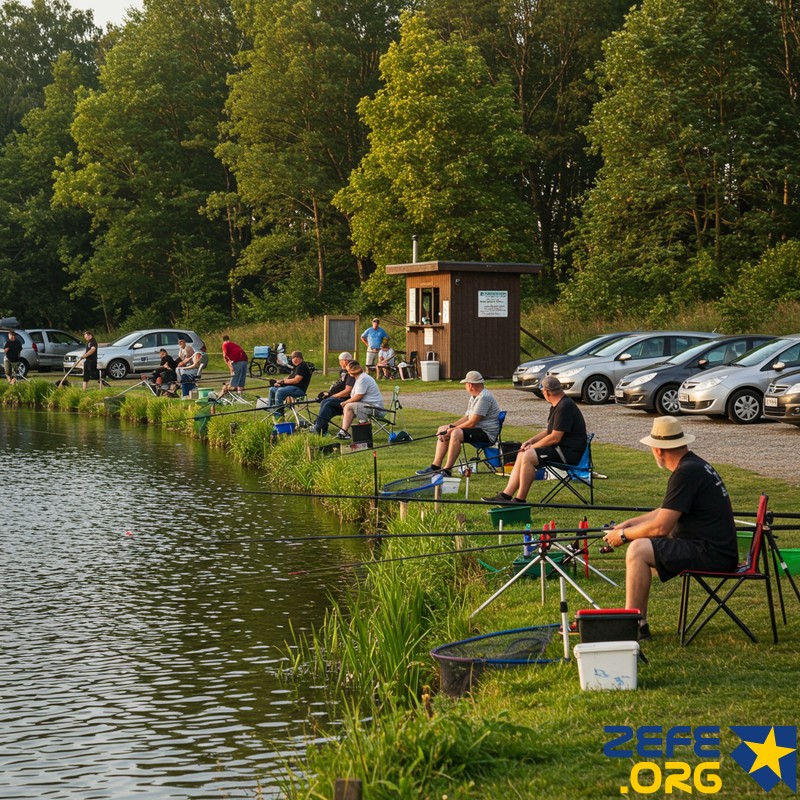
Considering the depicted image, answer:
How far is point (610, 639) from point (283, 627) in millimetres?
4192

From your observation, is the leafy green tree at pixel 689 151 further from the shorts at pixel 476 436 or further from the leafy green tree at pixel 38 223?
the leafy green tree at pixel 38 223

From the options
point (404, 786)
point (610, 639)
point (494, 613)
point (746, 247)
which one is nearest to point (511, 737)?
point (404, 786)

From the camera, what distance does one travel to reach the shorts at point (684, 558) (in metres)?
7.84

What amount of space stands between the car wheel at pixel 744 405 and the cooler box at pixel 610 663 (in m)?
16.0

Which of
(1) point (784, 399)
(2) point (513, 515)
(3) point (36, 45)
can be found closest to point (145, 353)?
(1) point (784, 399)

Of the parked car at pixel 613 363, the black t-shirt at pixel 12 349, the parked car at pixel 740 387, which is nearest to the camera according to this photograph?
the parked car at pixel 740 387

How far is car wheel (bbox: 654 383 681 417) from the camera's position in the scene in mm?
24281

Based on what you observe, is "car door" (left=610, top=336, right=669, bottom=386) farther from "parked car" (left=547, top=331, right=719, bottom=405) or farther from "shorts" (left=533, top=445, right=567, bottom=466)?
"shorts" (left=533, top=445, right=567, bottom=466)

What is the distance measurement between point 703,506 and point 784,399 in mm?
12955

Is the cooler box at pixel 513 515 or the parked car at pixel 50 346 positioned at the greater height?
the parked car at pixel 50 346

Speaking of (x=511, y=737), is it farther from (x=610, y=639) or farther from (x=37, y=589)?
(x=37, y=589)

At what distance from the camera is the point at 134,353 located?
39.3 m

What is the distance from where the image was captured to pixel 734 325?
3581 centimetres

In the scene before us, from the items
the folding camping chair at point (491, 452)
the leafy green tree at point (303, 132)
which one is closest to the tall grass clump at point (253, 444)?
the folding camping chair at point (491, 452)
